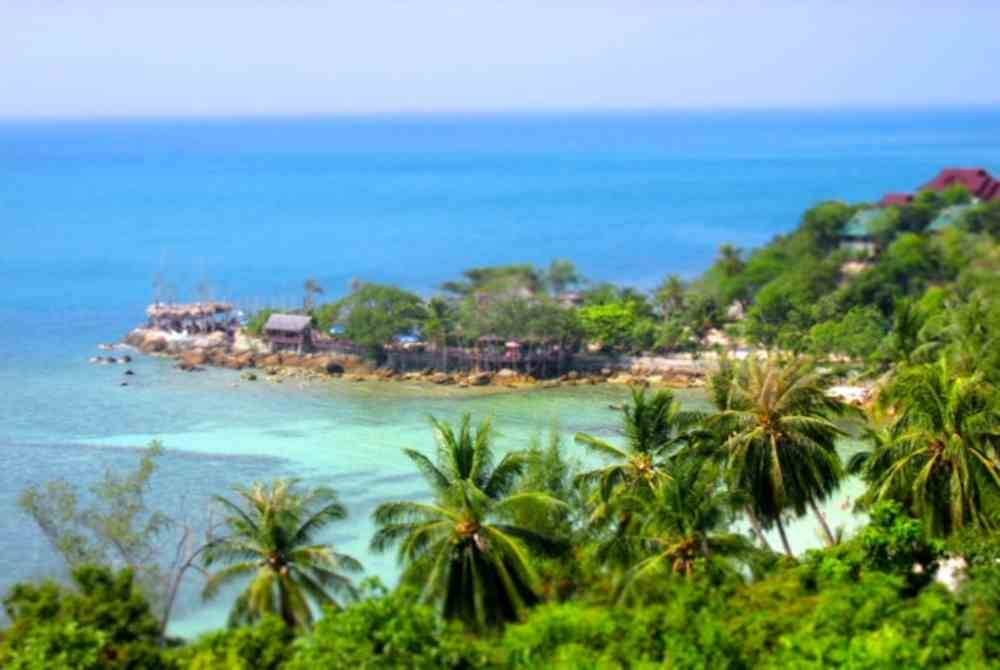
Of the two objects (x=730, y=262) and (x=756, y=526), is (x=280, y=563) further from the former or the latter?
(x=730, y=262)

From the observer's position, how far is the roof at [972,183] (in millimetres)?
69312

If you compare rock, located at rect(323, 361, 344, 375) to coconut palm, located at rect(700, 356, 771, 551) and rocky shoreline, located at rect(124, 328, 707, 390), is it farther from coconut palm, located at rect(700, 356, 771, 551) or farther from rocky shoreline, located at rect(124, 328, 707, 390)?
coconut palm, located at rect(700, 356, 771, 551)

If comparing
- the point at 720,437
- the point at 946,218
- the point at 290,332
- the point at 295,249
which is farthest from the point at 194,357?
the point at 295,249

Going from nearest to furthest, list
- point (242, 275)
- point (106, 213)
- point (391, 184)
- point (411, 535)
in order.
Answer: point (411, 535)
point (242, 275)
point (106, 213)
point (391, 184)

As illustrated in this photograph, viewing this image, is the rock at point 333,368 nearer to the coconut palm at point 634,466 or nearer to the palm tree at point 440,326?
the palm tree at point 440,326

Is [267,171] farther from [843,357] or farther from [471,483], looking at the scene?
[471,483]

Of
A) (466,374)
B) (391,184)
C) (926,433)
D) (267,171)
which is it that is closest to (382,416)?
(466,374)

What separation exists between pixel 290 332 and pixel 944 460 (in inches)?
1285

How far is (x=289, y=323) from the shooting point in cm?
5106

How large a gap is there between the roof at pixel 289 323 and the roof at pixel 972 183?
103ft

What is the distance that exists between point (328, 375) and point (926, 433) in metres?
29.5

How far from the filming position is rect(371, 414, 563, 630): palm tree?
17.4 m

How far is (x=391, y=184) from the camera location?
141375 mm

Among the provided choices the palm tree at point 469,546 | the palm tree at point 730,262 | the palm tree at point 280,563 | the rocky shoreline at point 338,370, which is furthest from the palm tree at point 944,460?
the palm tree at point 730,262
